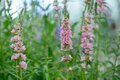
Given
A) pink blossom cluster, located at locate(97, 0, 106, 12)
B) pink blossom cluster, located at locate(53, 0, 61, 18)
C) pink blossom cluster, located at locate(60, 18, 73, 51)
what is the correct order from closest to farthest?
1. pink blossom cluster, located at locate(60, 18, 73, 51)
2. pink blossom cluster, located at locate(97, 0, 106, 12)
3. pink blossom cluster, located at locate(53, 0, 61, 18)

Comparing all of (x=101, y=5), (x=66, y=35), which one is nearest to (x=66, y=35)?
(x=66, y=35)

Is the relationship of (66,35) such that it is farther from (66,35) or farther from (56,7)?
(56,7)

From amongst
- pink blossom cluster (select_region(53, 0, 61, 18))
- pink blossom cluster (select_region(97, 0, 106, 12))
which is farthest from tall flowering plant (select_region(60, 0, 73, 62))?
pink blossom cluster (select_region(53, 0, 61, 18))

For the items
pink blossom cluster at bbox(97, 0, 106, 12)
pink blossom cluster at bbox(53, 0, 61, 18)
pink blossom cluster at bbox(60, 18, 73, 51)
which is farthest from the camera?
pink blossom cluster at bbox(53, 0, 61, 18)

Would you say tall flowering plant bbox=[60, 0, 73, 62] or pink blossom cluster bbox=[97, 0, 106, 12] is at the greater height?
pink blossom cluster bbox=[97, 0, 106, 12]

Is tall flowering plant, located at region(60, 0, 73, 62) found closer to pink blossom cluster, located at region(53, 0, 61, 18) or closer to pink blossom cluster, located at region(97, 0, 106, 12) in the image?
pink blossom cluster, located at region(97, 0, 106, 12)

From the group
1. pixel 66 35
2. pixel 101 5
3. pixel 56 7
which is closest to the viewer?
pixel 66 35

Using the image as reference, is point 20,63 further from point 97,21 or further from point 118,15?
point 118,15

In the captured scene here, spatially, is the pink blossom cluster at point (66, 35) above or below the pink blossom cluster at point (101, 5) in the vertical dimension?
below

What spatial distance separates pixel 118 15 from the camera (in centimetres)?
350

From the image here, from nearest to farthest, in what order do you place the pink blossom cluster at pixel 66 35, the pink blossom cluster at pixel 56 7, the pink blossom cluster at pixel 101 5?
the pink blossom cluster at pixel 66 35
the pink blossom cluster at pixel 101 5
the pink blossom cluster at pixel 56 7

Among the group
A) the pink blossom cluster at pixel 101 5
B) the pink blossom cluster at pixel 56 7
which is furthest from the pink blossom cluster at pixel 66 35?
the pink blossom cluster at pixel 56 7

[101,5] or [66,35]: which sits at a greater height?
[101,5]

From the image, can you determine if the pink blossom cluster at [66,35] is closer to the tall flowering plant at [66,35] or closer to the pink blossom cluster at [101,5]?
the tall flowering plant at [66,35]
